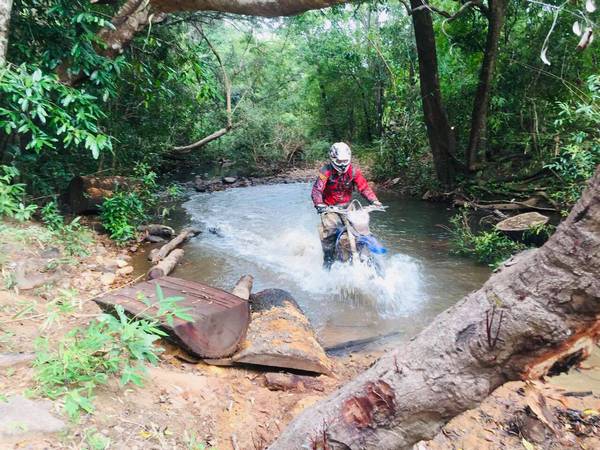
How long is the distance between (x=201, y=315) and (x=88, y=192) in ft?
17.2

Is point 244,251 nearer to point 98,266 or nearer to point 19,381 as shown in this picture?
point 98,266

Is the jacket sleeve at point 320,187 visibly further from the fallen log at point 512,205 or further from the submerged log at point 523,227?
the fallen log at point 512,205

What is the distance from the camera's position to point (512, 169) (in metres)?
9.70

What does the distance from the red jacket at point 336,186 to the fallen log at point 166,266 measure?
94.1 inches

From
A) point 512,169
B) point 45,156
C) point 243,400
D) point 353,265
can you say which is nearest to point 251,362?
point 243,400

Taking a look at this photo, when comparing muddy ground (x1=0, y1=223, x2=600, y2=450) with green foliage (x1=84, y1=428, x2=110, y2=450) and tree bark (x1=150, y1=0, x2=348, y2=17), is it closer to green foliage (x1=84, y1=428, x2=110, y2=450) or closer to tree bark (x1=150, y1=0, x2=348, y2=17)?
green foliage (x1=84, y1=428, x2=110, y2=450)

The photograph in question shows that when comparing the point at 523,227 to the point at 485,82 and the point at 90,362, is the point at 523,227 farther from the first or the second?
the point at 90,362

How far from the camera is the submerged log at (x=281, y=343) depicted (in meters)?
3.21

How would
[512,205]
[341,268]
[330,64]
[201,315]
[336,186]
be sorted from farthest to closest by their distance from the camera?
1. [330,64]
2. [512,205]
3. [336,186]
4. [341,268]
5. [201,315]

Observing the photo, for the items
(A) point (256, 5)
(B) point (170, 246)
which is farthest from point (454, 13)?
(B) point (170, 246)

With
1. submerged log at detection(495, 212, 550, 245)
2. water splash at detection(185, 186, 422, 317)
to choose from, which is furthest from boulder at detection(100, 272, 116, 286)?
submerged log at detection(495, 212, 550, 245)

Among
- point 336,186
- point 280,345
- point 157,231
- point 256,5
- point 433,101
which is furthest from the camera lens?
point 433,101


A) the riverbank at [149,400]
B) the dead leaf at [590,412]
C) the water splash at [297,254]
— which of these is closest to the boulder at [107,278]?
the riverbank at [149,400]

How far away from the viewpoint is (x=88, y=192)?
7.23 meters
